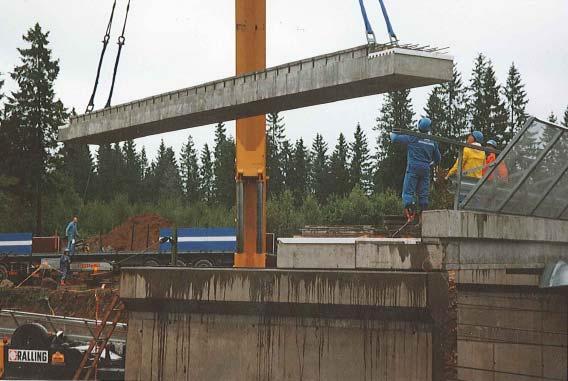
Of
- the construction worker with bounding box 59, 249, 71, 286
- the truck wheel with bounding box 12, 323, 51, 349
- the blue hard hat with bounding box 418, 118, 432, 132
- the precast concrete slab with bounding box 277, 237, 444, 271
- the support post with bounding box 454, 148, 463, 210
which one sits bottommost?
the truck wheel with bounding box 12, 323, 51, 349

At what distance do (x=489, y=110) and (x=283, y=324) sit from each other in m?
72.9

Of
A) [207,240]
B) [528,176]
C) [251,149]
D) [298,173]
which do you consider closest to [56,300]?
[207,240]

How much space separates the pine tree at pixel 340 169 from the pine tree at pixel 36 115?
139ft

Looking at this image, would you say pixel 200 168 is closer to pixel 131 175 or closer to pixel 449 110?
pixel 131 175

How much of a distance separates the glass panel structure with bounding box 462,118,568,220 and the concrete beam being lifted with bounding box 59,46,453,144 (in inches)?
88.5

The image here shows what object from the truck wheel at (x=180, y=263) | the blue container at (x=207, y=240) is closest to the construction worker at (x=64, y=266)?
the blue container at (x=207, y=240)

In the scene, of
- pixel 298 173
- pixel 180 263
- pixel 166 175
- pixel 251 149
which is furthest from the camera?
pixel 166 175

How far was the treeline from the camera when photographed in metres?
47.9

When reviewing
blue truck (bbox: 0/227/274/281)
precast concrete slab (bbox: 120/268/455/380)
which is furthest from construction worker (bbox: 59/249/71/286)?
precast concrete slab (bbox: 120/268/455/380)

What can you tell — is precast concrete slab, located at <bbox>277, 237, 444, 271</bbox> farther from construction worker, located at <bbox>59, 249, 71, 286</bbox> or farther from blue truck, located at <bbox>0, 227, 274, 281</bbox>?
construction worker, located at <bbox>59, 249, 71, 286</bbox>

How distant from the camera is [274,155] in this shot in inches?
4048

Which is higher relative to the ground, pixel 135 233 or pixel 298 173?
pixel 298 173

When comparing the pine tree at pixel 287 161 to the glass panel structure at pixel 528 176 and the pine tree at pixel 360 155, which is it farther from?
the glass panel structure at pixel 528 176

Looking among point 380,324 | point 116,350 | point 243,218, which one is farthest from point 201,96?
point 380,324
